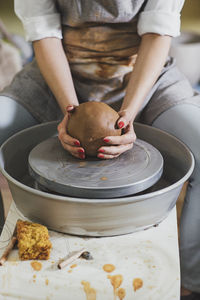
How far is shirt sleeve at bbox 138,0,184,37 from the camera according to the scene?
3.64 feet

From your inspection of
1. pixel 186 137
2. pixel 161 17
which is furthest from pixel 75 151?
pixel 161 17

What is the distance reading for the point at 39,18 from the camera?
1.18 meters

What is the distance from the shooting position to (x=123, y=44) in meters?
1.19

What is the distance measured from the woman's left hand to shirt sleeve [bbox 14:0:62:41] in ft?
1.51

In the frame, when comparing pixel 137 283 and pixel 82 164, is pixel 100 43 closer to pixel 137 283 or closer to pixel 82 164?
pixel 82 164

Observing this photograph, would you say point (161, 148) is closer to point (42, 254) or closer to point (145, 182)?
point (145, 182)

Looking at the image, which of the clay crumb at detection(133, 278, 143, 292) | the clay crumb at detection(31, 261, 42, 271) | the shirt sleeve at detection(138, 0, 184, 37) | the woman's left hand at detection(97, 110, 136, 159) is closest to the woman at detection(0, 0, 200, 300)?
the shirt sleeve at detection(138, 0, 184, 37)

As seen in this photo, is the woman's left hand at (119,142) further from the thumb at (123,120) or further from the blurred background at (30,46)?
the blurred background at (30,46)

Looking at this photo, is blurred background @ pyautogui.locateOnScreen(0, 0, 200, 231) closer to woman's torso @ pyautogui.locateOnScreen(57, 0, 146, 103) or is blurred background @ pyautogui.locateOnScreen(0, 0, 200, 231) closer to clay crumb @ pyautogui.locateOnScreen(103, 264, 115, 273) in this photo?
woman's torso @ pyautogui.locateOnScreen(57, 0, 146, 103)

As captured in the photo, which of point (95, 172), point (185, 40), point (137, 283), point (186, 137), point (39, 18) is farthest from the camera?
point (185, 40)

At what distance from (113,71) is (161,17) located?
0.23 metres

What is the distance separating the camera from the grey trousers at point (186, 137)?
1051mm

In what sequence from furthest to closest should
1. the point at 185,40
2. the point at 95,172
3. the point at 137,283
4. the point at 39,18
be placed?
the point at 185,40
the point at 39,18
the point at 95,172
the point at 137,283

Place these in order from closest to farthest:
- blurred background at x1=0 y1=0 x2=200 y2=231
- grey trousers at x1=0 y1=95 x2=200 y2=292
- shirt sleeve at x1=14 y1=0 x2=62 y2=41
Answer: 1. grey trousers at x1=0 y1=95 x2=200 y2=292
2. shirt sleeve at x1=14 y1=0 x2=62 y2=41
3. blurred background at x1=0 y1=0 x2=200 y2=231
